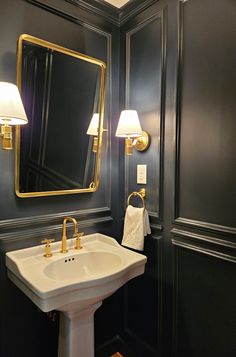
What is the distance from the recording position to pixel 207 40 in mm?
1278

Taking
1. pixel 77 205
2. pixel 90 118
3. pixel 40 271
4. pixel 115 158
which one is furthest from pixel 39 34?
pixel 40 271

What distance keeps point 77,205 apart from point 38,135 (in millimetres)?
518

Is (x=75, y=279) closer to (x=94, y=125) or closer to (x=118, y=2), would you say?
(x=94, y=125)

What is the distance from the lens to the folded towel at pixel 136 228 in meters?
1.55

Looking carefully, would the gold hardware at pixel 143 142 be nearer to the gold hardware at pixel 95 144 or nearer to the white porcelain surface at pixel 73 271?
the gold hardware at pixel 95 144

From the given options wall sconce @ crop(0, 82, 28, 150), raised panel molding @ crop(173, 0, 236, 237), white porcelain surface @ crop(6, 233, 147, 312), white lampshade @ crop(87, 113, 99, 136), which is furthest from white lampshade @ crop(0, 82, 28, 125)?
raised panel molding @ crop(173, 0, 236, 237)

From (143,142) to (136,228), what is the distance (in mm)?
568

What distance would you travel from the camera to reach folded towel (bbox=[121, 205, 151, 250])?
1.55 metres

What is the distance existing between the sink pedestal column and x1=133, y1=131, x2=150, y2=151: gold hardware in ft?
3.21

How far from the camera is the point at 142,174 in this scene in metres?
1.66

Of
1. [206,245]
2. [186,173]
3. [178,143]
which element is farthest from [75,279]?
[178,143]

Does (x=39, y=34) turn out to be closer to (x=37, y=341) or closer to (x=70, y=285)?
(x=70, y=285)

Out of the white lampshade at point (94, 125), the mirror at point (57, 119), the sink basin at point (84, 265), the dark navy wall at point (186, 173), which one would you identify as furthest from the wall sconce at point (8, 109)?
the dark navy wall at point (186, 173)

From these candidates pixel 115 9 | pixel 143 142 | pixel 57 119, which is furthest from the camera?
pixel 115 9
